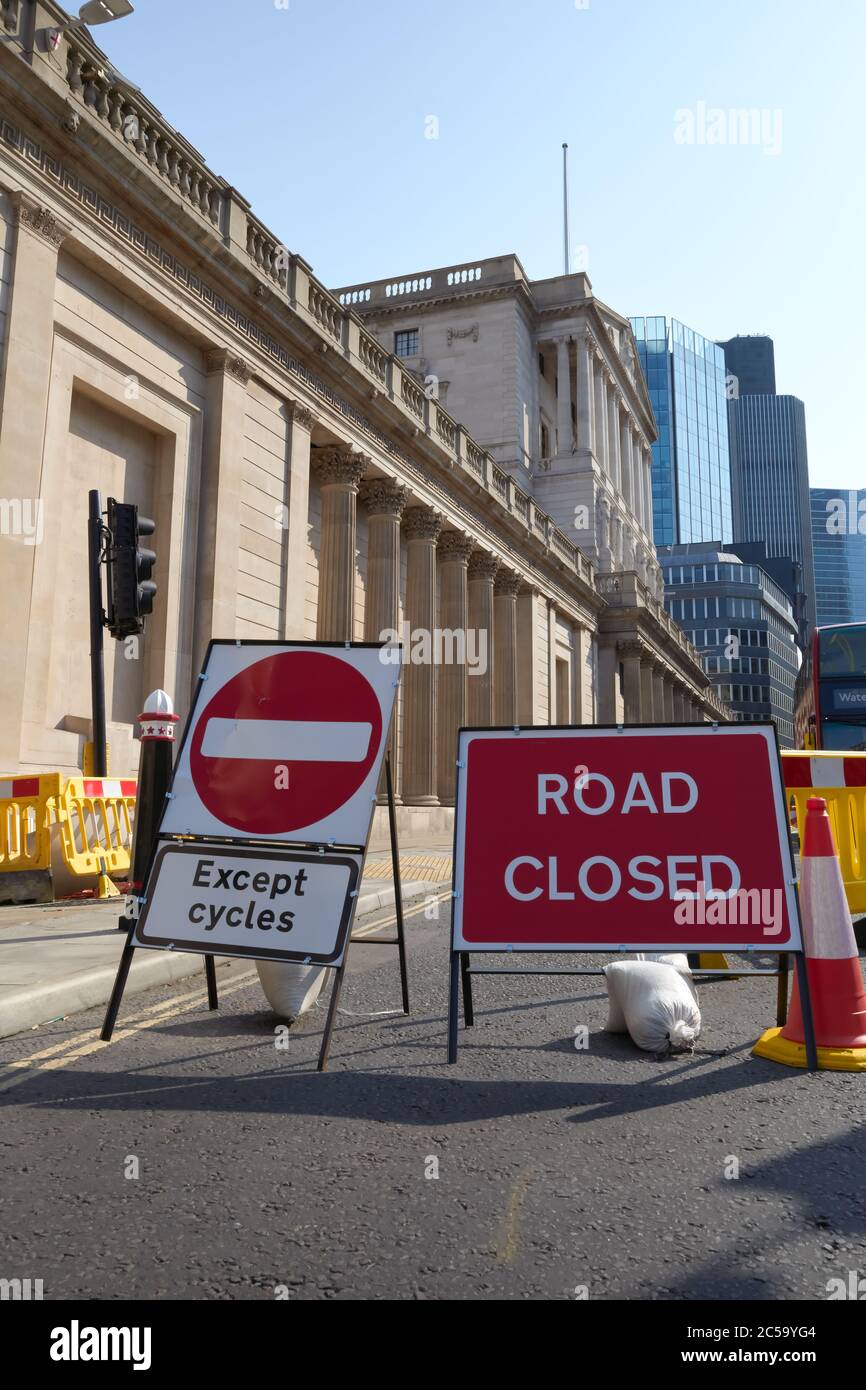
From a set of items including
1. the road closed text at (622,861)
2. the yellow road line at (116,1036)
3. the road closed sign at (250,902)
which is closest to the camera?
the yellow road line at (116,1036)

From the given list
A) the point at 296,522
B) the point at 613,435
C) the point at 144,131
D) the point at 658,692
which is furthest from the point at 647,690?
the point at 144,131

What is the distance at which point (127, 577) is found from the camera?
30.0 feet

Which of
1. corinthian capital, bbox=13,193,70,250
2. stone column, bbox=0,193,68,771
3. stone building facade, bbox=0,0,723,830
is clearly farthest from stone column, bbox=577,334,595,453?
stone column, bbox=0,193,68,771

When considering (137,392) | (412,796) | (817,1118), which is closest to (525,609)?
(412,796)

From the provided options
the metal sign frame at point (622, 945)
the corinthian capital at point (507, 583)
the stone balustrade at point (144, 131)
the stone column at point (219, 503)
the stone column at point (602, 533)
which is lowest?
the metal sign frame at point (622, 945)

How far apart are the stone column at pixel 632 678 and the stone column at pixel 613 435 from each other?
458 inches

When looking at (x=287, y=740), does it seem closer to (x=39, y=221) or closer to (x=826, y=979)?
(x=826, y=979)

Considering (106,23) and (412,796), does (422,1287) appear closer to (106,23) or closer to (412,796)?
(106,23)

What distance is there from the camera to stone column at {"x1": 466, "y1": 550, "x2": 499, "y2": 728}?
27.9m

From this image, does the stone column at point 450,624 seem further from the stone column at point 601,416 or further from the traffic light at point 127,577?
the stone column at point 601,416

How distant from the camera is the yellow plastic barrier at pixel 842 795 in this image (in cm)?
769

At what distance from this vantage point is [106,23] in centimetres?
994

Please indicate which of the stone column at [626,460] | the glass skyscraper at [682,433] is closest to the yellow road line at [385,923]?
the stone column at [626,460]

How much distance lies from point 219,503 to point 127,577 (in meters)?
6.81
